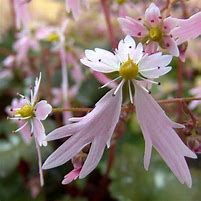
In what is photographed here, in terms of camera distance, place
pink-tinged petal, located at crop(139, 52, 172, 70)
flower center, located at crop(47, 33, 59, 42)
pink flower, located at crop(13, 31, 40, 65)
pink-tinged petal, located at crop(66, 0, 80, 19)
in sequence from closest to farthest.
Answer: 1. pink-tinged petal, located at crop(139, 52, 172, 70)
2. pink-tinged petal, located at crop(66, 0, 80, 19)
3. flower center, located at crop(47, 33, 59, 42)
4. pink flower, located at crop(13, 31, 40, 65)

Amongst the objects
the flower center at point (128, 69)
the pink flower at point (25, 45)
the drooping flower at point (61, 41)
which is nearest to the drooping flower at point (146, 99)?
the flower center at point (128, 69)

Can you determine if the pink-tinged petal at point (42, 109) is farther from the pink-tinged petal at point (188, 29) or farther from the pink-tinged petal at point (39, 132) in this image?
the pink-tinged petal at point (188, 29)

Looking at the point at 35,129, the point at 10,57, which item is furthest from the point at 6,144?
the point at 35,129

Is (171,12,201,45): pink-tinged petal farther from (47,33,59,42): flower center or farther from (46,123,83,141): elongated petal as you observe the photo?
(47,33,59,42): flower center

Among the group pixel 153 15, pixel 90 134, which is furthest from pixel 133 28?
pixel 90 134

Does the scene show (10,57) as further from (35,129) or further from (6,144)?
(35,129)

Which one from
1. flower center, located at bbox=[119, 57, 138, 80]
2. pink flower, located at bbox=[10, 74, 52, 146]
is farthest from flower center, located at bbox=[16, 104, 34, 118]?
flower center, located at bbox=[119, 57, 138, 80]
